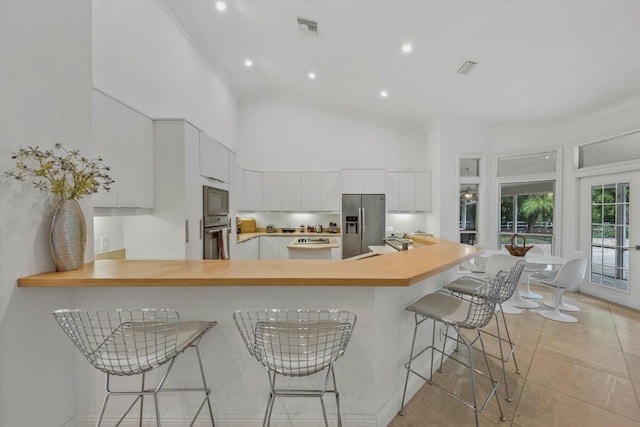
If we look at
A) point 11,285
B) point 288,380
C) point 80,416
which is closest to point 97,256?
point 11,285

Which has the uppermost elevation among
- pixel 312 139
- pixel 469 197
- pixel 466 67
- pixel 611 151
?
pixel 466 67

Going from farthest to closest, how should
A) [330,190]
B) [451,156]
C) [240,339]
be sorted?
[330,190] → [451,156] → [240,339]

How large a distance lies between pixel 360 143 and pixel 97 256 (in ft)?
16.9

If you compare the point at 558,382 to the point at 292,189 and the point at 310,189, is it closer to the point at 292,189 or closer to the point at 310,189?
the point at 310,189

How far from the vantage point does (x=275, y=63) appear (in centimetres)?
477

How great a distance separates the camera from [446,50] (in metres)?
3.35

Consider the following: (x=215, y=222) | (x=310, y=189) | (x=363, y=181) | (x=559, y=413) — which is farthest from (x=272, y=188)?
(x=559, y=413)

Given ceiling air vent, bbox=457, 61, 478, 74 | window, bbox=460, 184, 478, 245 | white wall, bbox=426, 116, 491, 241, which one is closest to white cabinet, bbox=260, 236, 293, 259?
white wall, bbox=426, 116, 491, 241

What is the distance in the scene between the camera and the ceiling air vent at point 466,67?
138 inches

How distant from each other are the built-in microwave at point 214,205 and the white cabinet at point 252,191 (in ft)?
7.32

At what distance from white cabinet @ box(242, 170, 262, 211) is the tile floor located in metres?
4.45

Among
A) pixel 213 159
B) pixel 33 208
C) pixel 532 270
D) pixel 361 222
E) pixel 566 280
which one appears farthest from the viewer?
→ pixel 361 222

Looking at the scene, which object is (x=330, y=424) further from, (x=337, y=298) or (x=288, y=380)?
(x=337, y=298)

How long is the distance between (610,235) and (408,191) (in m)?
3.11
